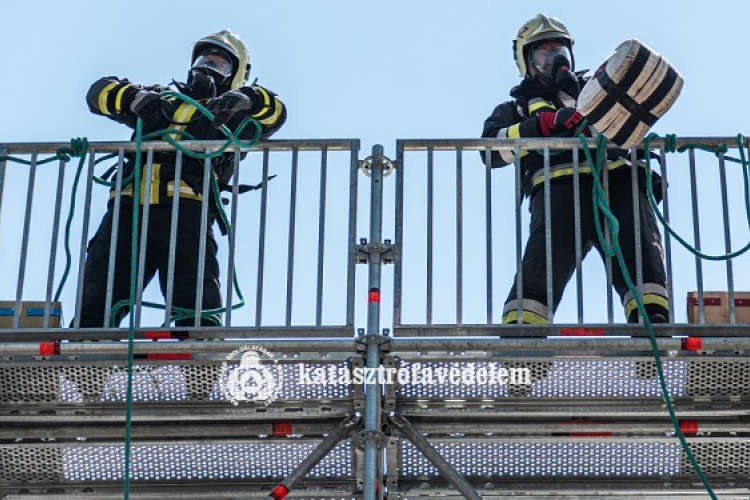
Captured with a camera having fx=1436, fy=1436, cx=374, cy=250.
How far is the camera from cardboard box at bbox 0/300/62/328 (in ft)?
22.7

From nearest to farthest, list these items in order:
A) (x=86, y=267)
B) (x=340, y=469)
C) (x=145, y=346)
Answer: (x=145, y=346) < (x=340, y=469) < (x=86, y=267)

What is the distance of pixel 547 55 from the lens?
8875 mm

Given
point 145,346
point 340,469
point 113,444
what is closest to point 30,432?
point 113,444

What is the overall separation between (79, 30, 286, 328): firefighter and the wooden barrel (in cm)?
209

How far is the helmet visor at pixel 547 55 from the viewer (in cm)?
882

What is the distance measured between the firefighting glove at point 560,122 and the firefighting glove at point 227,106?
167cm

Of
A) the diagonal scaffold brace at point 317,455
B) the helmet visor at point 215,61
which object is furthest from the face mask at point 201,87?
the diagonal scaffold brace at point 317,455

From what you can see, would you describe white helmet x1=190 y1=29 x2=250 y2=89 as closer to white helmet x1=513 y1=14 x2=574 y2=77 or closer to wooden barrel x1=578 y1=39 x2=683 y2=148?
white helmet x1=513 y1=14 x2=574 y2=77

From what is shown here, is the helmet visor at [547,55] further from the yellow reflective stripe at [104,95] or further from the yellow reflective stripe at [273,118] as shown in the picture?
the yellow reflective stripe at [104,95]

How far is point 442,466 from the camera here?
6.73 meters

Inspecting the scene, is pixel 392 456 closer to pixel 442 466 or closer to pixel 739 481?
pixel 442 466

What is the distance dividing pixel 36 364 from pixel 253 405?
1043 mm

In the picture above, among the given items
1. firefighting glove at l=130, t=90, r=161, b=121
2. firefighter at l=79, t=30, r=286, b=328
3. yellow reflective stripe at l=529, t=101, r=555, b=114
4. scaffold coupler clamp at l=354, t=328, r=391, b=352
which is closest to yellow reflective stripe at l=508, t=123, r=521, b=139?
yellow reflective stripe at l=529, t=101, r=555, b=114
